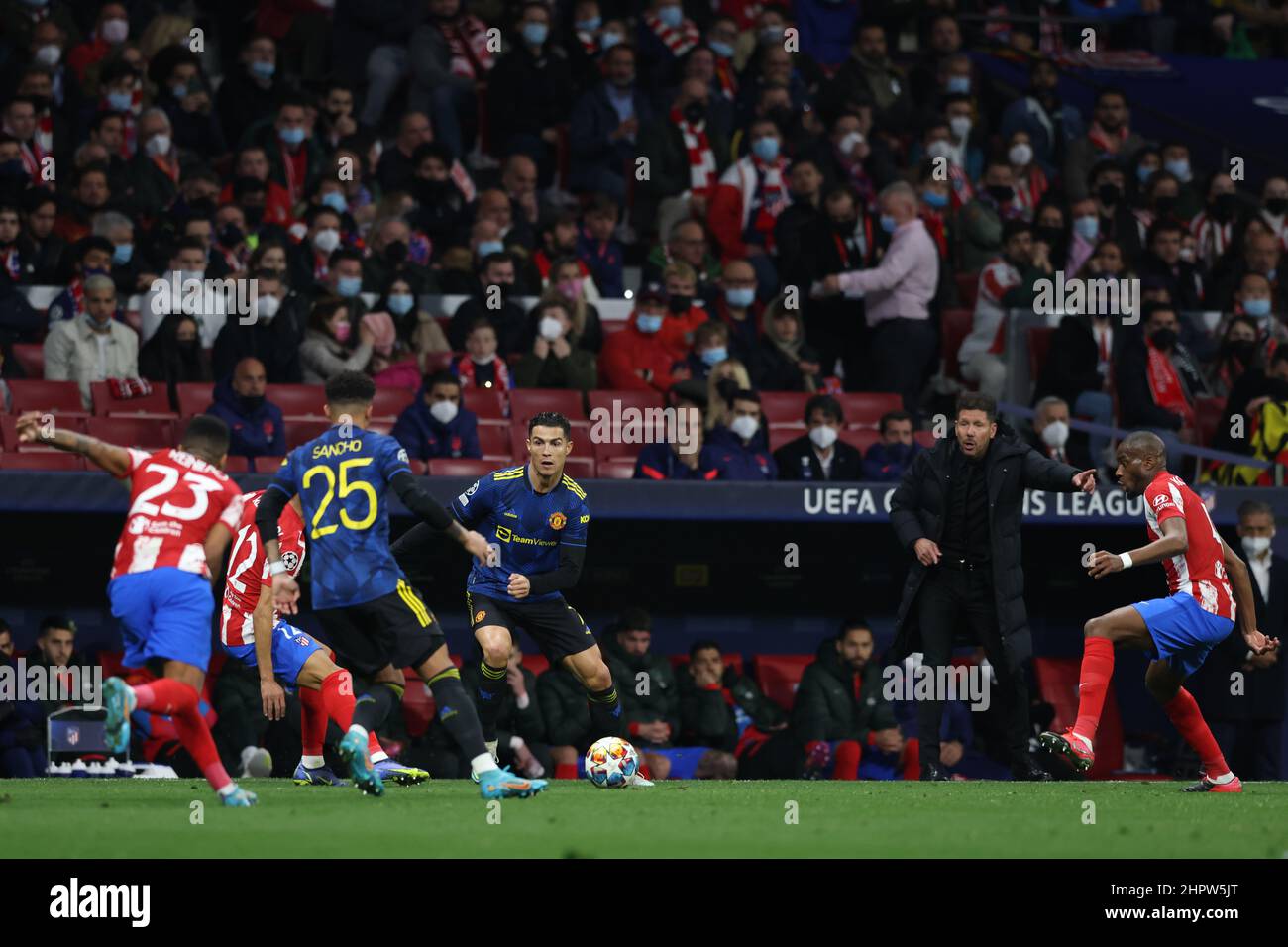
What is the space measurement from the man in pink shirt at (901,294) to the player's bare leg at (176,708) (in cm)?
793

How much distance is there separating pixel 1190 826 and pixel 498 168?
1020cm

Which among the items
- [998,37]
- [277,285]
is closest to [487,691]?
[277,285]

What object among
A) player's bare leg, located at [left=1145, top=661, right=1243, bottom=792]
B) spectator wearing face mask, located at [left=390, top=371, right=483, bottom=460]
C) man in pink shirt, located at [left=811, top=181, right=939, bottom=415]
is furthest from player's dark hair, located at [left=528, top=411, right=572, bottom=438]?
man in pink shirt, located at [left=811, top=181, right=939, bottom=415]

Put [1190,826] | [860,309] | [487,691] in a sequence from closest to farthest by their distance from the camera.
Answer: [1190,826] → [487,691] → [860,309]

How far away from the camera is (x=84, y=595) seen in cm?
1410

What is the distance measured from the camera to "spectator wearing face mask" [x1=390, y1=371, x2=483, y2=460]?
13484 millimetres

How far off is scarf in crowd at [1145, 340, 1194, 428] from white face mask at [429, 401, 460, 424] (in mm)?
5345

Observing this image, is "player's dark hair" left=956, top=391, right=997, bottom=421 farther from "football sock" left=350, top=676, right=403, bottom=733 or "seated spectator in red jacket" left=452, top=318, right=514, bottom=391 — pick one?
"seated spectator in red jacket" left=452, top=318, right=514, bottom=391

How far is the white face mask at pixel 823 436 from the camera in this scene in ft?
45.6

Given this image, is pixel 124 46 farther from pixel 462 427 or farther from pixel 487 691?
pixel 487 691

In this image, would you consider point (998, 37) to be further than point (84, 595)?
Yes

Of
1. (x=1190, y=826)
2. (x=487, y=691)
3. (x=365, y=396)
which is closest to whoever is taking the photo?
(x=1190, y=826)

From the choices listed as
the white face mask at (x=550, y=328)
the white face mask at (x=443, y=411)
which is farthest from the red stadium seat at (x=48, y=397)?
the white face mask at (x=550, y=328)

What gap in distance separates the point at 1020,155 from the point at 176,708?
37.8ft
